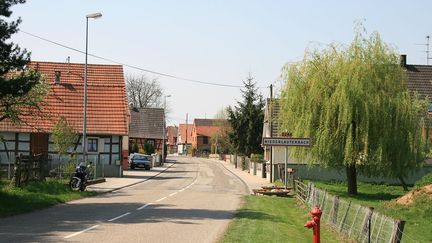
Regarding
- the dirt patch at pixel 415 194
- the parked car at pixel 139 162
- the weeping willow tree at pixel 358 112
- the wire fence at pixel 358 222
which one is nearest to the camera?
the wire fence at pixel 358 222

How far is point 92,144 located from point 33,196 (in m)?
21.7

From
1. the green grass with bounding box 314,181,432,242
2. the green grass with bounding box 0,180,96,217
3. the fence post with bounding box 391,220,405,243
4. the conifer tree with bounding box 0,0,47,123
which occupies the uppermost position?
the conifer tree with bounding box 0,0,47,123

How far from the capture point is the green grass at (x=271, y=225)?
14609 millimetres

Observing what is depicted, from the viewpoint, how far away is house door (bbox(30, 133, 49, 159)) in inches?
1724

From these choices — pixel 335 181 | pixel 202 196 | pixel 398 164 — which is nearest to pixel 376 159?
pixel 398 164

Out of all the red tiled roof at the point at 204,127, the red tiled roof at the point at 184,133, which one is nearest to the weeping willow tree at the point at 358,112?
the red tiled roof at the point at 204,127

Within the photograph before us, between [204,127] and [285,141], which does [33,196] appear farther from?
[204,127]

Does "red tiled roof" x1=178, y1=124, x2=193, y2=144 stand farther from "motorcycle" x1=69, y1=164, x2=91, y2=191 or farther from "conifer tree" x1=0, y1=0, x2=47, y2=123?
"conifer tree" x1=0, y1=0, x2=47, y2=123

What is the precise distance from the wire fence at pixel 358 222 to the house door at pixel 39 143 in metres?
27.4

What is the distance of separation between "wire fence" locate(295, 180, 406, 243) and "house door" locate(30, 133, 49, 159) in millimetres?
27412

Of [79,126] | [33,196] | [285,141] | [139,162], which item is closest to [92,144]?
[79,126]

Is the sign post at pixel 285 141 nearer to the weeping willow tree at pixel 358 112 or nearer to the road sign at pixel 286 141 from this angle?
the road sign at pixel 286 141

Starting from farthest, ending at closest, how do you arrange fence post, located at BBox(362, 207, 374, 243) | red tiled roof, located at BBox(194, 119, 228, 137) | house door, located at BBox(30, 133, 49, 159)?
red tiled roof, located at BBox(194, 119, 228, 137) < house door, located at BBox(30, 133, 49, 159) < fence post, located at BBox(362, 207, 374, 243)

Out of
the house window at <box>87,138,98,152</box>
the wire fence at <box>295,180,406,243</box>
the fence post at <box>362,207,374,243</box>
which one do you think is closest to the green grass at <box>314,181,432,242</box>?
the wire fence at <box>295,180,406,243</box>
